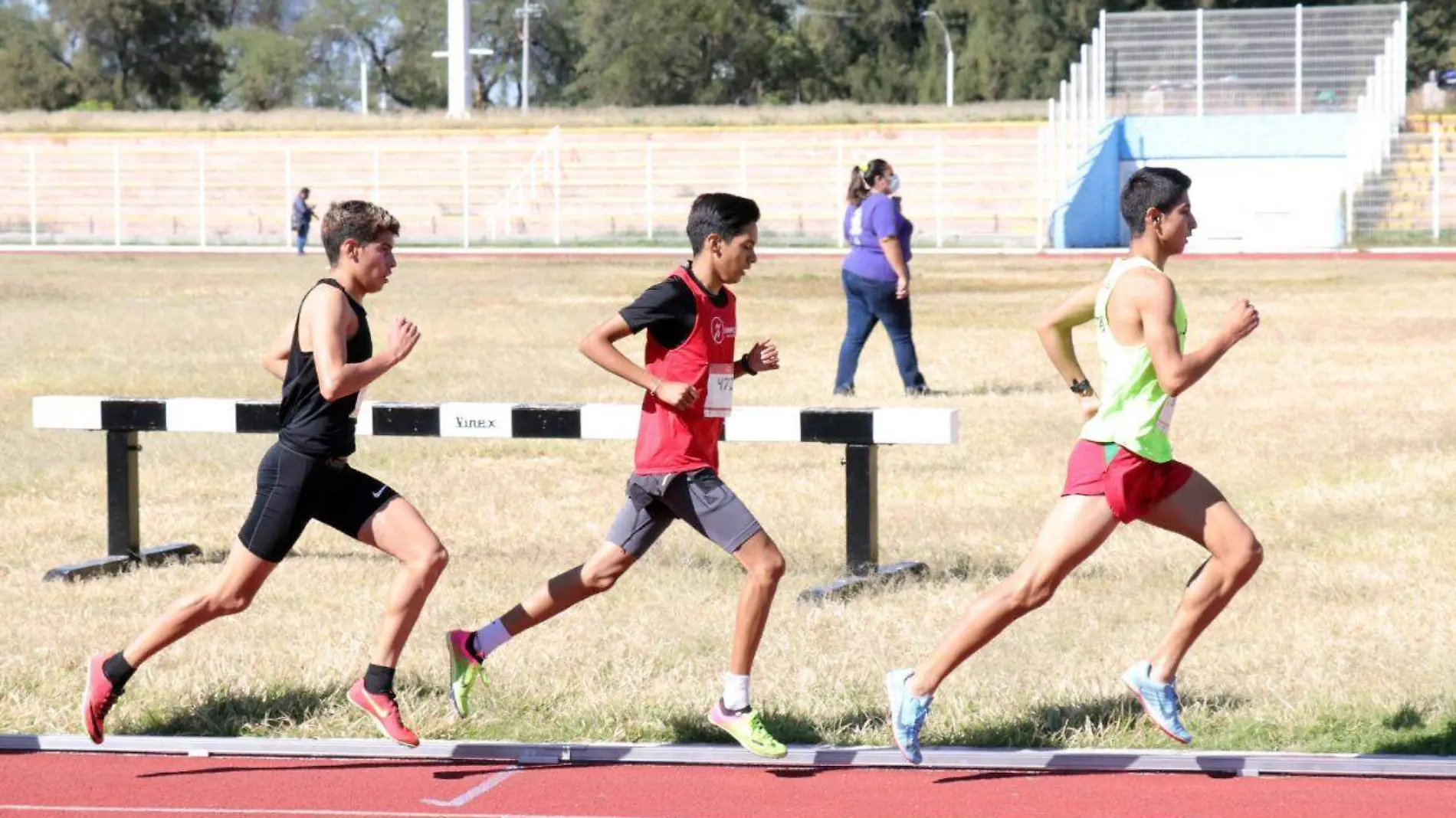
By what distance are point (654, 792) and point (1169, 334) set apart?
198 cm

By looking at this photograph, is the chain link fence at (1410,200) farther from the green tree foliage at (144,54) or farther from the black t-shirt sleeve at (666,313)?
the green tree foliage at (144,54)

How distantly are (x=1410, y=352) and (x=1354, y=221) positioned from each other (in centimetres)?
3054

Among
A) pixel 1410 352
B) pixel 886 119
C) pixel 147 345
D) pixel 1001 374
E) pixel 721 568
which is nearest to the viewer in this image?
pixel 721 568

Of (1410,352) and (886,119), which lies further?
(886,119)

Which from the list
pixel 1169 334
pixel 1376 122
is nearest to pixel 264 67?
pixel 1376 122

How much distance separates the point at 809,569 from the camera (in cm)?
990

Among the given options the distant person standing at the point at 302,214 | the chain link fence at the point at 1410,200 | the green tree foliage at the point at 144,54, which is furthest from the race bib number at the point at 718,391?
the green tree foliage at the point at 144,54

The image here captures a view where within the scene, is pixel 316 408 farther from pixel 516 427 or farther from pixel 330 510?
pixel 516 427

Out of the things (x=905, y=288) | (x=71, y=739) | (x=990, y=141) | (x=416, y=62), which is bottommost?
(x=71, y=739)

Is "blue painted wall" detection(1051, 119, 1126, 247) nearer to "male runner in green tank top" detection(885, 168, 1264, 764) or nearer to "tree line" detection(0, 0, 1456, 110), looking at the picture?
"tree line" detection(0, 0, 1456, 110)

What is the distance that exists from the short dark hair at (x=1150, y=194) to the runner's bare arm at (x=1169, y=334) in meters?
0.25

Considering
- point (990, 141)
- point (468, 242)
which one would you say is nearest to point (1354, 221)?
point (990, 141)

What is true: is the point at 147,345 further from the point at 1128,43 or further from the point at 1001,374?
the point at 1128,43

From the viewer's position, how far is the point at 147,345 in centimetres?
2339
